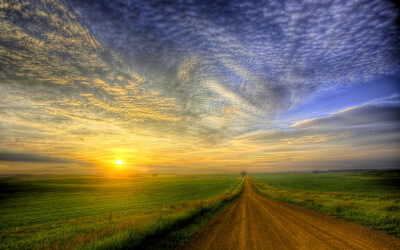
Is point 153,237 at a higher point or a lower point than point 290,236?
higher

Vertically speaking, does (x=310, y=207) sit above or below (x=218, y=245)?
below

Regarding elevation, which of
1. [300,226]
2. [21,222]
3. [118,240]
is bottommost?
[21,222]

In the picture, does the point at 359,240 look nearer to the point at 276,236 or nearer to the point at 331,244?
the point at 331,244

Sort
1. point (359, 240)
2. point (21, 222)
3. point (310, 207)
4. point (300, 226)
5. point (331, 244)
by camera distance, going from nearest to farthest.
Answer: point (331, 244) < point (359, 240) < point (300, 226) < point (310, 207) < point (21, 222)

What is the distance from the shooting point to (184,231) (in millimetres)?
9281

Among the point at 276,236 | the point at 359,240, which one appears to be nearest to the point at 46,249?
the point at 276,236

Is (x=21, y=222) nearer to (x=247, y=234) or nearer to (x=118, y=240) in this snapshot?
(x=118, y=240)

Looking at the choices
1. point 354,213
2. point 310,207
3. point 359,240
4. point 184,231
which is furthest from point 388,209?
point 184,231

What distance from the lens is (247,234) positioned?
339 inches

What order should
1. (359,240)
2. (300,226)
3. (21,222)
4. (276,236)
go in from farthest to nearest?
(21,222) → (300,226) → (276,236) → (359,240)

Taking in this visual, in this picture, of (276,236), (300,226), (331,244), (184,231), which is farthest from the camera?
(300,226)

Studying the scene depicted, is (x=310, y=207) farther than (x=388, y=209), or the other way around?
(x=310, y=207)

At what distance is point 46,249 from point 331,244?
12586 millimetres

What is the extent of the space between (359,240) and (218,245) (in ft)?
21.6
